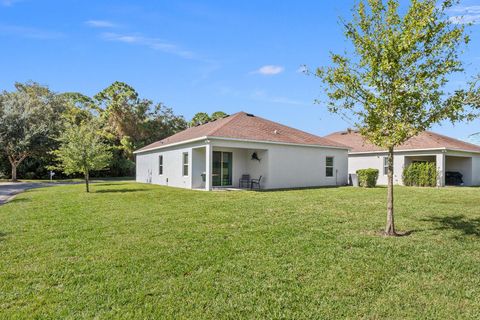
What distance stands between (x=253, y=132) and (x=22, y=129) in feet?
75.5

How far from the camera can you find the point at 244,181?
19.4 metres

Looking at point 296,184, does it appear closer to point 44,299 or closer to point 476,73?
point 476,73

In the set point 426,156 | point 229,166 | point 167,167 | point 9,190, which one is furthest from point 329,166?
point 9,190

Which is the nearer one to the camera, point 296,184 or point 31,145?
point 296,184

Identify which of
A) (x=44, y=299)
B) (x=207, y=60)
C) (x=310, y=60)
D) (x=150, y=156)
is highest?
(x=207, y=60)

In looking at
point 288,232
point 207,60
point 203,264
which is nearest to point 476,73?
point 288,232

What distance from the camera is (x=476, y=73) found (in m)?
6.67

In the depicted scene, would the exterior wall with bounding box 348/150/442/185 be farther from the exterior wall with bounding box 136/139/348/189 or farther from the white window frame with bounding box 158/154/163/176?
the white window frame with bounding box 158/154/163/176

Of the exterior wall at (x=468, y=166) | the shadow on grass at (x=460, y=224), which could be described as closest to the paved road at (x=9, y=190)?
the shadow on grass at (x=460, y=224)

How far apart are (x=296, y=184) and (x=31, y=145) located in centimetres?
2456

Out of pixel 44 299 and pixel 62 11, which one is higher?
pixel 62 11

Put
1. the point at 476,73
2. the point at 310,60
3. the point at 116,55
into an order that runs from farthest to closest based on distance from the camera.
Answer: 1. the point at 116,55
2. the point at 310,60
3. the point at 476,73

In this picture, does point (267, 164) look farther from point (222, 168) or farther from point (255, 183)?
point (222, 168)

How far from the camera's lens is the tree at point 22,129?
1124 inches
